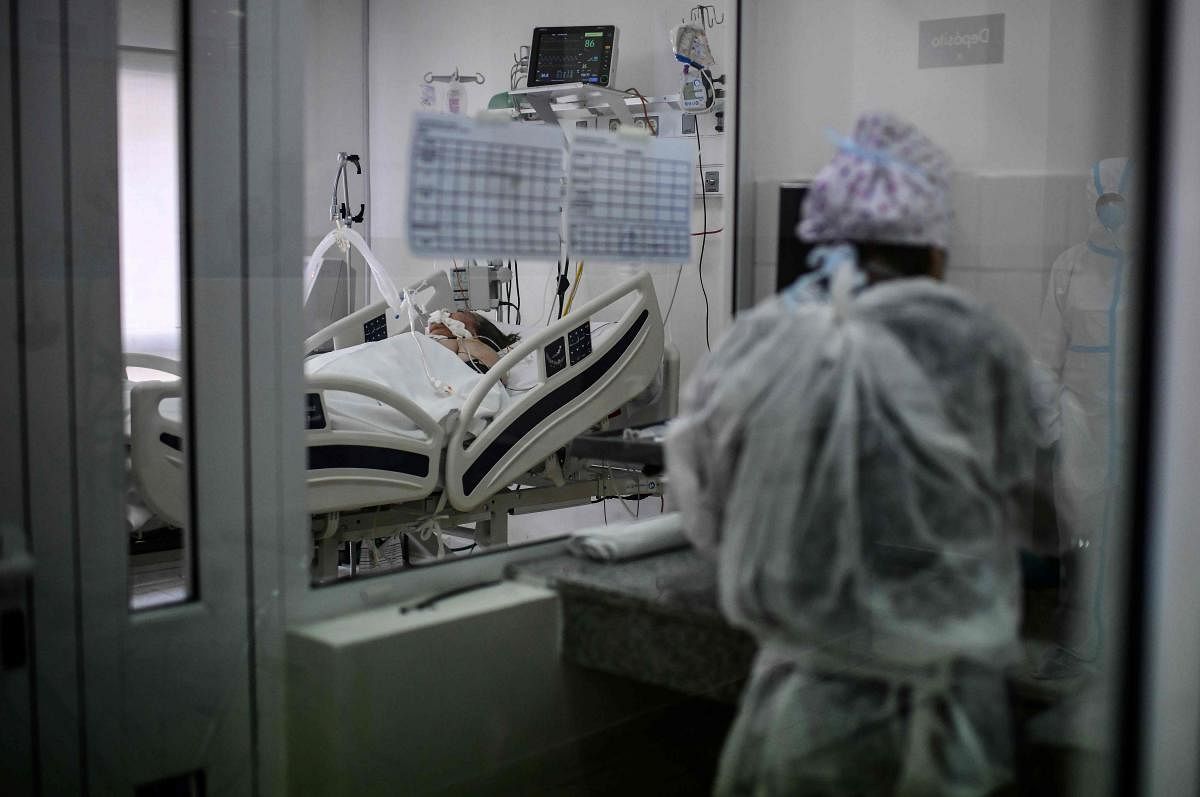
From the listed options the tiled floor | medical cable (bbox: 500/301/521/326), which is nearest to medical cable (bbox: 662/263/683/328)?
medical cable (bbox: 500/301/521/326)

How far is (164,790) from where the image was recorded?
64.7 inches

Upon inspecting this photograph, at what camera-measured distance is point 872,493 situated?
120cm

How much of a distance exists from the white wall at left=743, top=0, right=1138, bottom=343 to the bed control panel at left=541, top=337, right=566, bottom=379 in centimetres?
90

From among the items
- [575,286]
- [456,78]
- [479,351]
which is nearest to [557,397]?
[479,351]

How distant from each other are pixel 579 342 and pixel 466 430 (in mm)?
604

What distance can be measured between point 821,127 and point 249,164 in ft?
2.71

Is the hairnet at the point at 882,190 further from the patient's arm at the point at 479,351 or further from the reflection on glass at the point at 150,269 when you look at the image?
the patient's arm at the point at 479,351

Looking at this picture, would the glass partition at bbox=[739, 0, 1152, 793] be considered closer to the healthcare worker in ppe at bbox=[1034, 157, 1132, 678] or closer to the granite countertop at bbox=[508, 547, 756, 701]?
the healthcare worker in ppe at bbox=[1034, 157, 1132, 678]

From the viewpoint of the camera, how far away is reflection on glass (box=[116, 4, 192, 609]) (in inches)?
60.3

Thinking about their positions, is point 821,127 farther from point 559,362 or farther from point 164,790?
point 164,790

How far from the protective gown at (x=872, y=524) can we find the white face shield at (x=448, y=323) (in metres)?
0.87

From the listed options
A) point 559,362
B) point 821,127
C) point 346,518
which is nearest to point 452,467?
point 346,518

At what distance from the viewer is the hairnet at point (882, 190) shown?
1246mm

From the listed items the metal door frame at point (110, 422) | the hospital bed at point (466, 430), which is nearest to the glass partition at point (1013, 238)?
the hospital bed at point (466, 430)
